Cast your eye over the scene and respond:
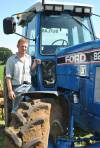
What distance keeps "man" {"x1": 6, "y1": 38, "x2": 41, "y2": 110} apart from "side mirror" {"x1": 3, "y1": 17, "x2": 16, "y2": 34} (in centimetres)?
37

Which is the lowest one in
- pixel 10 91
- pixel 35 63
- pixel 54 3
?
pixel 10 91

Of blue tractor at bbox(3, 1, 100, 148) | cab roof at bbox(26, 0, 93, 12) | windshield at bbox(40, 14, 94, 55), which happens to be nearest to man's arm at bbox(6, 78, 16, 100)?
blue tractor at bbox(3, 1, 100, 148)

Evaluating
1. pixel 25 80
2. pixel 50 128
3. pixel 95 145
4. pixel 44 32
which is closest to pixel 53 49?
pixel 44 32

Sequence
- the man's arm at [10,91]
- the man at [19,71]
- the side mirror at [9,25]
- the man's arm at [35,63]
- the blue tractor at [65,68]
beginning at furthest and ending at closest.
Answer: the man's arm at [35,63] → the side mirror at [9,25] → the man at [19,71] → the man's arm at [10,91] → the blue tractor at [65,68]

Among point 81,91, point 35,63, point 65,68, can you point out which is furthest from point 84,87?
point 35,63

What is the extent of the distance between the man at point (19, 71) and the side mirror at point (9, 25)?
37 centimetres

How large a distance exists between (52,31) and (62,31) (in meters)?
0.25

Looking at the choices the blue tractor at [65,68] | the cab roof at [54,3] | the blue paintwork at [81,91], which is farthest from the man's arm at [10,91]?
the cab roof at [54,3]

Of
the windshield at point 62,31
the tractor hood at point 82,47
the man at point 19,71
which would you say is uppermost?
the windshield at point 62,31

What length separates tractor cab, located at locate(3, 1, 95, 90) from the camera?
7637 mm

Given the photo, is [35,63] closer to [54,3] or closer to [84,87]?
[54,3]

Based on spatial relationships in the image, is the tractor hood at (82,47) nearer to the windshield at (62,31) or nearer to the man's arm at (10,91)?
the windshield at (62,31)

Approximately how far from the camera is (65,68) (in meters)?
6.75

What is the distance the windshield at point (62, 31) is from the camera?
7715mm
